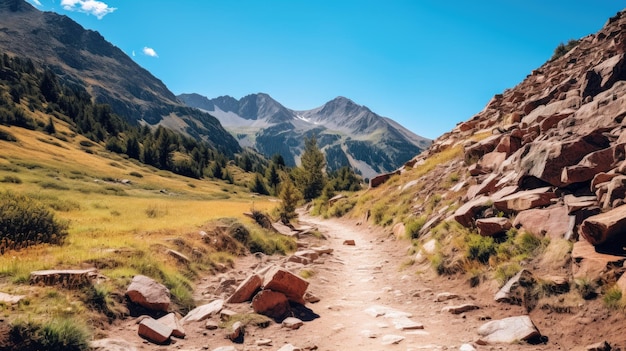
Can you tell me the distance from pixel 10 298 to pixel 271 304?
5.75 meters

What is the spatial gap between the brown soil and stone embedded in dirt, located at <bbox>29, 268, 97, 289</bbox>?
1.56m

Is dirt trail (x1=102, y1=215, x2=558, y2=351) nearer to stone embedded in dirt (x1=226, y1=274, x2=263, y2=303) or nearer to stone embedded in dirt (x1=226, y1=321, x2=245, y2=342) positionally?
stone embedded in dirt (x1=226, y1=321, x2=245, y2=342)

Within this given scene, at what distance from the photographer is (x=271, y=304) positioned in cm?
951

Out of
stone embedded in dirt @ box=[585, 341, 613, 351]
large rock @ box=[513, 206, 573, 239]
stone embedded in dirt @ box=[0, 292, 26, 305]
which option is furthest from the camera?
large rock @ box=[513, 206, 573, 239]

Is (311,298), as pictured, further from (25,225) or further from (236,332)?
(25,225)

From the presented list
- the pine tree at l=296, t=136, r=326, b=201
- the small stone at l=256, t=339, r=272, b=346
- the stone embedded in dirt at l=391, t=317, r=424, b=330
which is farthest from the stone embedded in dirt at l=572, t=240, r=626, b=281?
the pine tree at l=296, t=136, r=326, b=201

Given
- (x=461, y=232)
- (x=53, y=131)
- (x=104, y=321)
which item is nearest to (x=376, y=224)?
(x=461, y=232)

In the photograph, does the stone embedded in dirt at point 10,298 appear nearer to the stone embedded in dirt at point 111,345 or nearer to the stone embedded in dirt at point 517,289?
the stone embedded in dirt at point 111,345

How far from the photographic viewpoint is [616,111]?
11.7 m

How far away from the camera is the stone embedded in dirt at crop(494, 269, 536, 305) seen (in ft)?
26.4

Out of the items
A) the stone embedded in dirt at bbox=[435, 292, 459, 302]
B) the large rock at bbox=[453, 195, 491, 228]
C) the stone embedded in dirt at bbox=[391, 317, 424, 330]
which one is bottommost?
the stone embedded in dirt at bbox=[391, 317, 424, 330]

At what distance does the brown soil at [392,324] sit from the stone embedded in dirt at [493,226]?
1.78 metres

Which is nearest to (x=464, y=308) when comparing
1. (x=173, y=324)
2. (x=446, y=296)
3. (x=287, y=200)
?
(x=446, y=296)

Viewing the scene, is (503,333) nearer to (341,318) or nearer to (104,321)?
(341,318)
